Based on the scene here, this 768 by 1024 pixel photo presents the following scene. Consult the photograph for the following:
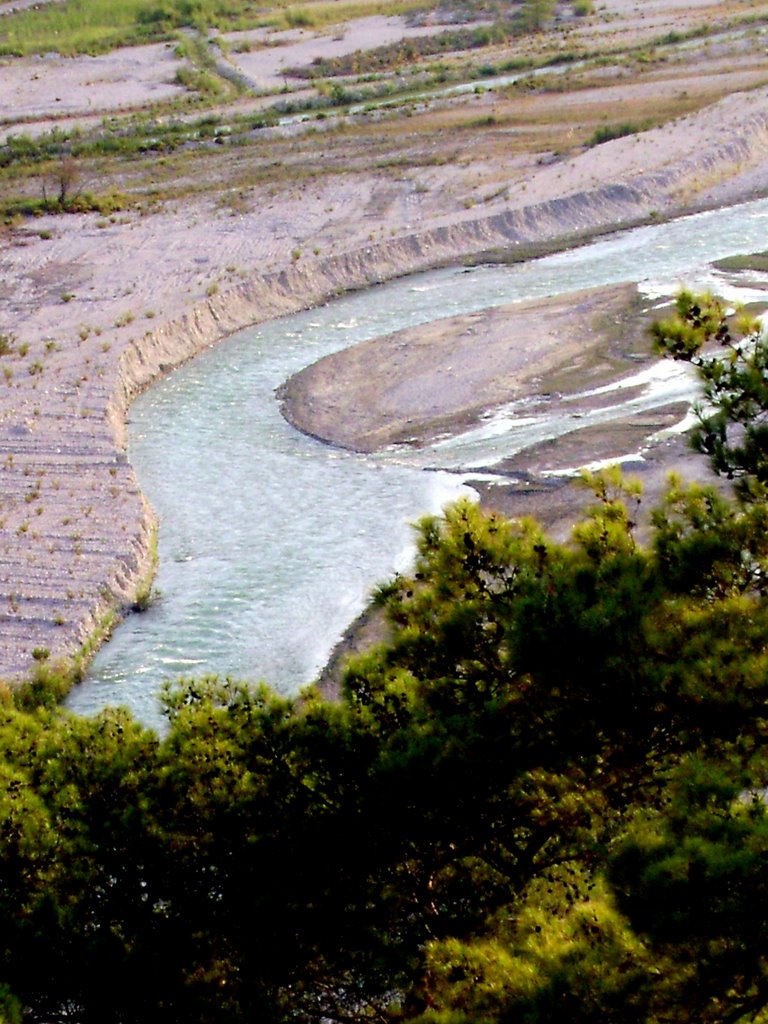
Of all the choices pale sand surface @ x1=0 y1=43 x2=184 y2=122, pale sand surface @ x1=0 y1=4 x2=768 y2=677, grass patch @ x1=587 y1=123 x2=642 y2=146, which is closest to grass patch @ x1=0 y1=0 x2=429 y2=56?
pale sand surface @ x1=0 y1=43 x2=184 y2=122

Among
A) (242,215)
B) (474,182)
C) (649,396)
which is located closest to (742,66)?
(474,182)

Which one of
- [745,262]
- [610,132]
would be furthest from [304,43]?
[745,262]

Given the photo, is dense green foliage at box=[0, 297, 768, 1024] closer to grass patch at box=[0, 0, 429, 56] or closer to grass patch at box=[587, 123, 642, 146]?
grass patch at box=[587, 123, 642, 146]

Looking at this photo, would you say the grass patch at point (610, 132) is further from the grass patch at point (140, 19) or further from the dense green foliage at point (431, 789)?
the dense green foliage at point (431, 789)

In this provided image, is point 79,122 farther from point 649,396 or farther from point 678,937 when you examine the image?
point 678,937

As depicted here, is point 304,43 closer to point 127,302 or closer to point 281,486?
point 127,302

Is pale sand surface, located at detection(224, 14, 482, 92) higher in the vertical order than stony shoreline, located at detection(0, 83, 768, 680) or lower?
higher
